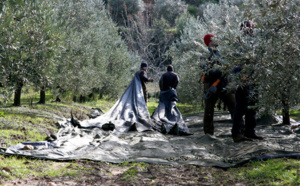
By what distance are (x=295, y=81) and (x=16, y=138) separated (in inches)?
269

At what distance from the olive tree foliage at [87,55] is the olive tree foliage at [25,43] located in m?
1.44

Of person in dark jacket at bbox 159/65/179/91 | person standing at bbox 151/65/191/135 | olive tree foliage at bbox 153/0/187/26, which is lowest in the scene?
person standing at bbox 151/65/191/135

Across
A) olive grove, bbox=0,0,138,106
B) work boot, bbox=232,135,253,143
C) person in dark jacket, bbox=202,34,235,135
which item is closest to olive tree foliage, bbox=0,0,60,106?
olive grove, bbox=0,0,138,106

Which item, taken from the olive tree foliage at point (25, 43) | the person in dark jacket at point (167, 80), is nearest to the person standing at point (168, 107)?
the person in dark jacket at point (167, 80)

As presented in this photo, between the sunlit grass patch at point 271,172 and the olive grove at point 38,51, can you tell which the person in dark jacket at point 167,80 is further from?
the sunlit grass patch at point 271,172

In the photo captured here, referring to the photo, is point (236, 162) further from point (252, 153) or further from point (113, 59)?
point (113, 59)

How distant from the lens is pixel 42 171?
5152 millimetres

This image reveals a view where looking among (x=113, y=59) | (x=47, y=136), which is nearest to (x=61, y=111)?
(x=47, y=136)

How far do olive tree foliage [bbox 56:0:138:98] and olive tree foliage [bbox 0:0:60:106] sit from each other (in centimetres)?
144

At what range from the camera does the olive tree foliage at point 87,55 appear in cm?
1514

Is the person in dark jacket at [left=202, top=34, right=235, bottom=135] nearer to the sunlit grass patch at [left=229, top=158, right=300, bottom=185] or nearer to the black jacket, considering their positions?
the black jacket

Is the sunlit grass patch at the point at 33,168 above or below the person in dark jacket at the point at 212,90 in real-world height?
below

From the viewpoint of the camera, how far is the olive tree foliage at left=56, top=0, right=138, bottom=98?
15.1 meters

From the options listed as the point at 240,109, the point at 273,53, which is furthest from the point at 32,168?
the point at 240,109
